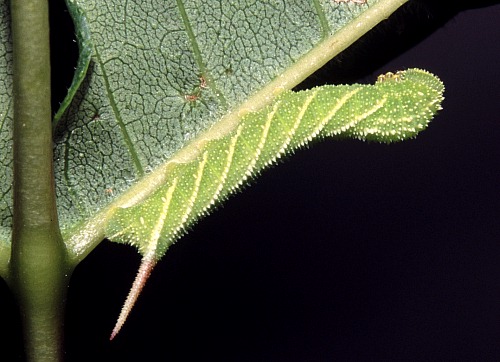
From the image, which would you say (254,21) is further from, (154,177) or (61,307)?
(61,307)

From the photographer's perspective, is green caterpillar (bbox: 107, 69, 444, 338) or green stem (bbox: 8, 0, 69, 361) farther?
green caterpillar (bbox: 107, 69, 444, 338)

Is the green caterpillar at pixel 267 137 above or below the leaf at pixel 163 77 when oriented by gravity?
below

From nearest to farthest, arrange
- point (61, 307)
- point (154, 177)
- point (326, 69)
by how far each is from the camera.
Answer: point (61, 307) → point (154, 177) → point (326, 69)

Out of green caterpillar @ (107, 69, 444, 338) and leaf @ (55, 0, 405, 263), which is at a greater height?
leaf @ (55, 0, 405, 263)

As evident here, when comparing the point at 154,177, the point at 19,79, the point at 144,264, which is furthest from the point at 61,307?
the point at 19,79

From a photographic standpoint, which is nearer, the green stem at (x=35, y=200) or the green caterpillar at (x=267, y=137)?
the green stem at (x=35, y=200)
